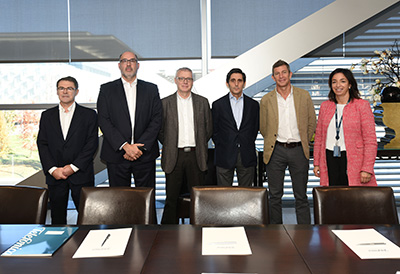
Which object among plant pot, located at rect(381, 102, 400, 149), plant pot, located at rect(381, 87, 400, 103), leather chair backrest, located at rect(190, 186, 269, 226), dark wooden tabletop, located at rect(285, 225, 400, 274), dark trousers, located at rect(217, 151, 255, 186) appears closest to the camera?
dark wooden tabletop, located at rect(285, 225, 400, 274)

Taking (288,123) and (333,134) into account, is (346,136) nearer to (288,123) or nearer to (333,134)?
(333,134)

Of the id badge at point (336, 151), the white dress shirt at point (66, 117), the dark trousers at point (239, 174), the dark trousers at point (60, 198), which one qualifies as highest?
the white dress shirt at point (66, 117)

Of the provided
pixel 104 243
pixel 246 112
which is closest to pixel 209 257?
pixel 104 243

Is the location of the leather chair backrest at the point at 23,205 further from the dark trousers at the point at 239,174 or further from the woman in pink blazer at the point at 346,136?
the woman in pink blazer at the point at 346,136

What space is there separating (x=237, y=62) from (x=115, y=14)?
1.89 m

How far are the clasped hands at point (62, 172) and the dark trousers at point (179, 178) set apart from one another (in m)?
0.81

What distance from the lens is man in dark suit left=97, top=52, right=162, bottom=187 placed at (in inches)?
126

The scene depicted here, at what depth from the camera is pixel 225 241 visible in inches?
64.8

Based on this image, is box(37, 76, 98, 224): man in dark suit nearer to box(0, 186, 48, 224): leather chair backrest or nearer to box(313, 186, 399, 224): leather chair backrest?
box(0, 186, 48, 224): leather chair backrest

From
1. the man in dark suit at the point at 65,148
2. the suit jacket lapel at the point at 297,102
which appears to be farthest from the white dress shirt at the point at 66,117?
the suit jacket lapel at the point at 297,102

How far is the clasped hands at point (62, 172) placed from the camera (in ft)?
10.1

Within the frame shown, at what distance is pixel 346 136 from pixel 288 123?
0.50m

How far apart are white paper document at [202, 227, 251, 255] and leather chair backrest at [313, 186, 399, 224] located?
1.93 ft

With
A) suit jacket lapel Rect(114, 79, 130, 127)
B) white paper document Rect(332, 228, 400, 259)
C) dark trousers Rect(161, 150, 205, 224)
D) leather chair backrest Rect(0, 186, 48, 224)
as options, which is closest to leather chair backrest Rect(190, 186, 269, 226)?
white paper document Rect(332, 228, 400, 259)
